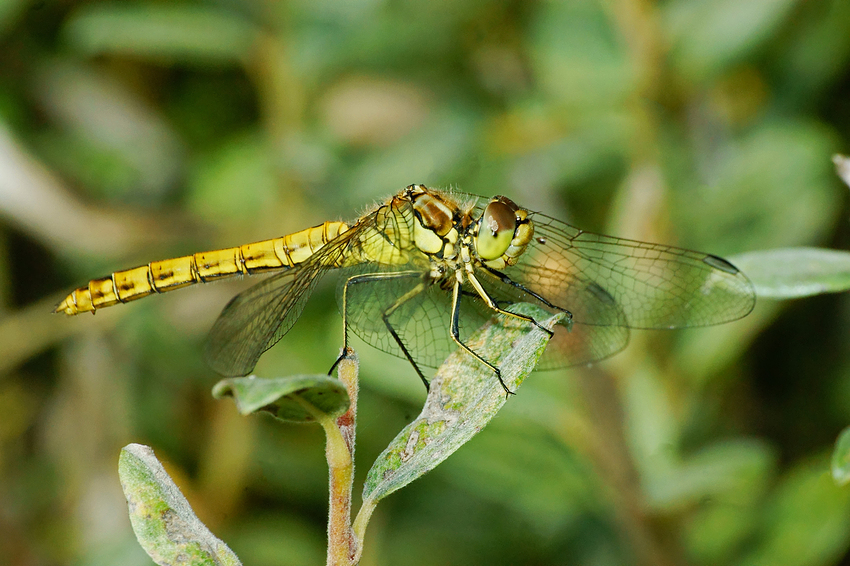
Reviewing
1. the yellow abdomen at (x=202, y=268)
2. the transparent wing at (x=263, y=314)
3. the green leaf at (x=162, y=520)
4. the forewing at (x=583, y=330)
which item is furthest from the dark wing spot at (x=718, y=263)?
the green leaf at (x=162, y=520)

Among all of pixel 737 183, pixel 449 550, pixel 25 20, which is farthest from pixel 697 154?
pixel 25 20

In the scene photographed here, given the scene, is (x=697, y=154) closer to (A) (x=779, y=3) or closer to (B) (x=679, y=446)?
(A) (x=779, y=3)

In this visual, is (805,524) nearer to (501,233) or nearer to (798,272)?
(798,272)

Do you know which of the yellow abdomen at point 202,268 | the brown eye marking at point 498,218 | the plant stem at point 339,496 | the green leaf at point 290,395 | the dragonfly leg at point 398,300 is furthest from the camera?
the yellow abdomen at point 202,268

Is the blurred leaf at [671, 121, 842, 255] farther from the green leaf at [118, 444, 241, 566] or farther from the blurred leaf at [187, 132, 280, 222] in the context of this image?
the green leaf at [118, 444, 241, 566]

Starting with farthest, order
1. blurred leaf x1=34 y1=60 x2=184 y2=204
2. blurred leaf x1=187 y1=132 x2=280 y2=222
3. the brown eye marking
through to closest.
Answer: blurred leaf x1=34 y1=60 x2=184 y2=204 < blurred leaf x1=187 y1=132 x2=280 y2=222 < the brown eye marking

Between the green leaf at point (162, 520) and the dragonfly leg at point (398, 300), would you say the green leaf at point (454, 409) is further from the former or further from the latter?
the dragonfly leg at point (398, 300)

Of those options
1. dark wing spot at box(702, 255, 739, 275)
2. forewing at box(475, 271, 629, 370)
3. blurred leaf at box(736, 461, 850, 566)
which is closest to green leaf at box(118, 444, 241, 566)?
forewing at box(475, 271, 629, 370)
